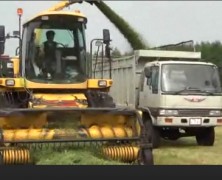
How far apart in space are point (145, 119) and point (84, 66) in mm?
3825

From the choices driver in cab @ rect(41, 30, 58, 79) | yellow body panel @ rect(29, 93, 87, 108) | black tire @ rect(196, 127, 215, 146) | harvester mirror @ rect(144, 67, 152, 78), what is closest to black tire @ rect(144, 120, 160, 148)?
harvester mirror @ rect(144, 67, 152, 78)

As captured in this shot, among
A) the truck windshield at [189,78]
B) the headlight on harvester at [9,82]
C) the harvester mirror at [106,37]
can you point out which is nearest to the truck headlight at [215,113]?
the truck windshield at [189,78]

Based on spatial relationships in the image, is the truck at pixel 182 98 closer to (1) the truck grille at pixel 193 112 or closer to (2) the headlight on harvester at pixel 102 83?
(1) the truck grille at pixel 193 112

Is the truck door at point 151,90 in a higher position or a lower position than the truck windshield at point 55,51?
lower

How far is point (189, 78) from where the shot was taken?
40.1 ft

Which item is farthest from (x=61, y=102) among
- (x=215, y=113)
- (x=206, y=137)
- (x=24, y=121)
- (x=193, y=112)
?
(x=206, y=137)

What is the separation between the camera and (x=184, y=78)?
12.2 m

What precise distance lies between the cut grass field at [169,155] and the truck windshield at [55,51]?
182 cm

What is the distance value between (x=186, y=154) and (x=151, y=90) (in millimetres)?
1864

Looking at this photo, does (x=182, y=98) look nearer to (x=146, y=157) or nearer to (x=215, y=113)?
(x=215, y=113)

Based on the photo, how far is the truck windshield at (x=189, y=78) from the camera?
12062 mm

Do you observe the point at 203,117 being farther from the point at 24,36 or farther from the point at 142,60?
the point at 24,36

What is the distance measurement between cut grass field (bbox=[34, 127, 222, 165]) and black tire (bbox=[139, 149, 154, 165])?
1.69 feet

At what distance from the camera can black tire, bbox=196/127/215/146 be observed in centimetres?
1282
